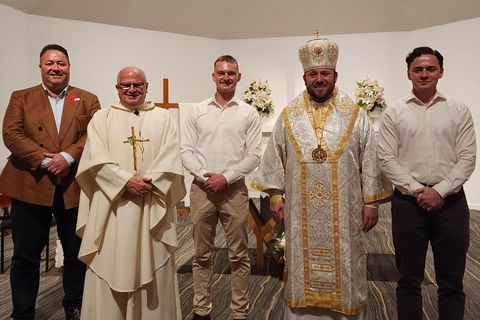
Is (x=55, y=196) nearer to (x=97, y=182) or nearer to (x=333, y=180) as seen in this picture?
(x=97, y=182)

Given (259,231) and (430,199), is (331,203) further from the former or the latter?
(259,231)

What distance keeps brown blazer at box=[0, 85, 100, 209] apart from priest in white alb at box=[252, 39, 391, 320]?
1.35m

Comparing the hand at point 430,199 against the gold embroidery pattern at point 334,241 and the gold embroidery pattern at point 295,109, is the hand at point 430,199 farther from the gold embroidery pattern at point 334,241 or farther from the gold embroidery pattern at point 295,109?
the gold embroidery pattern at point 295,109

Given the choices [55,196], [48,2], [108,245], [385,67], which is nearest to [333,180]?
[108,245]

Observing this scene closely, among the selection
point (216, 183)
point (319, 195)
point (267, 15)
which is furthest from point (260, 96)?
point (319, 195)

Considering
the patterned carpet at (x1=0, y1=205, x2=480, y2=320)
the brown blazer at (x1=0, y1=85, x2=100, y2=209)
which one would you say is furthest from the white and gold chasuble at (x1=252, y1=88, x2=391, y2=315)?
the brown blazer at (x1=0, y1=85, x2=100, y2=209)

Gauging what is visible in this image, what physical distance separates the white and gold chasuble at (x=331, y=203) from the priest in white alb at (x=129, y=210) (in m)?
0.70

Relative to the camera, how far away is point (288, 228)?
260 cm

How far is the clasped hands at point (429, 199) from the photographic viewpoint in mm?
2316

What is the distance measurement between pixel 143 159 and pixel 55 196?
2.26ft

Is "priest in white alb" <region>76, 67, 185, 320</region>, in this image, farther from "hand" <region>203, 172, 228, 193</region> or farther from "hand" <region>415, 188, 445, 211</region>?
"hand" <region>415, 188, 445, 211</region>

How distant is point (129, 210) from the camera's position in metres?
2.40

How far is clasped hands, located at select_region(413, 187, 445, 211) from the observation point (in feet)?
7.60

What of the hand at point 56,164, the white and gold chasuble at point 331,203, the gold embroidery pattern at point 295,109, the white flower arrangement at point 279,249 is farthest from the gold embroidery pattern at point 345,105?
the white flower arrangement at point 279,249
